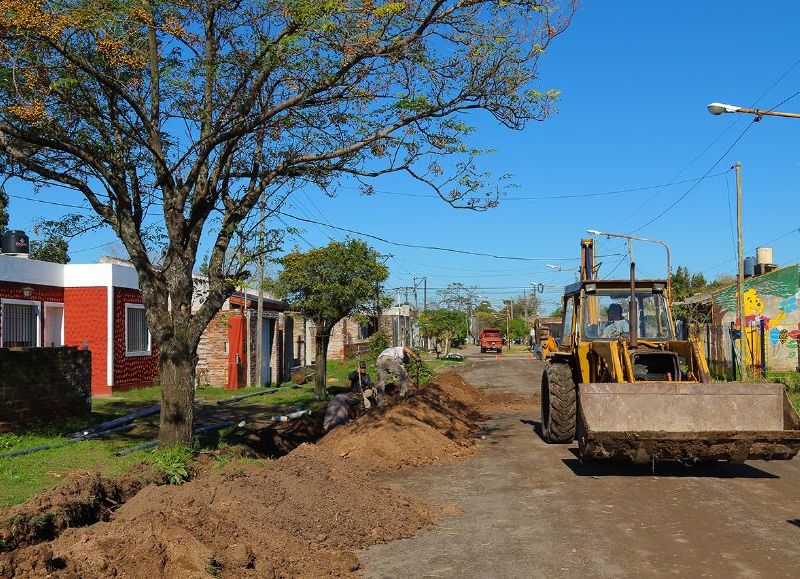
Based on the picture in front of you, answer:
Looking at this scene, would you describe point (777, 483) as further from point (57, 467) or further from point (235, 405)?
point (235, 405)

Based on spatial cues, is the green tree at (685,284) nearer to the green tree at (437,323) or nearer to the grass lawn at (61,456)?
the green tree at (437,323)

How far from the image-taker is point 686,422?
1016 cm

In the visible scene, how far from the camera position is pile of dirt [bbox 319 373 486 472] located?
12266 millimetres

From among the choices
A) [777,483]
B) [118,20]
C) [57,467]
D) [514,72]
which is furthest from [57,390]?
[777,483]

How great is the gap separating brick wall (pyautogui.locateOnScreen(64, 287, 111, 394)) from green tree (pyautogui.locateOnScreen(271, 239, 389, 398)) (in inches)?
225

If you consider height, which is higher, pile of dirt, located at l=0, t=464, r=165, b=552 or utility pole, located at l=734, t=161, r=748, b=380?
utility pole, located at l=734, t=161, r=748, b=380

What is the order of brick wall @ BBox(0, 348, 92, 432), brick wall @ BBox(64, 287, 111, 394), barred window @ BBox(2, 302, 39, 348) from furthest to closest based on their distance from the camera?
brick wall @ BBox(64, 287, 111, 394) → barred window @ BBox(2, 302, 39, 348) → brick wall @ BBox(0, 348, 92, 432)

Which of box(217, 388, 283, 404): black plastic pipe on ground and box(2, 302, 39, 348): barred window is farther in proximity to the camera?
box(217, 388, 283, 404): black plastic pipe on ground

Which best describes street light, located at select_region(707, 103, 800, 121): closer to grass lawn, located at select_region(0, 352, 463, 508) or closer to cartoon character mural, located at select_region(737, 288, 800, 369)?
grass lawn, located at select_region(0, 352, 463, 508)

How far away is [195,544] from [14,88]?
7690mm

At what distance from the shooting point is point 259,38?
1145 centimetres

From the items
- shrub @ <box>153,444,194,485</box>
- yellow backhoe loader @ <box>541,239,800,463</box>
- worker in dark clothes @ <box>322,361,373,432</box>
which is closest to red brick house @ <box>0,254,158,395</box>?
worker in dark clothes @ <box>322,361,373,432</box>

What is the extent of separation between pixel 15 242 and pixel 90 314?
3.00 meters

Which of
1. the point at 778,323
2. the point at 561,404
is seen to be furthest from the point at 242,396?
the point at 778,323
